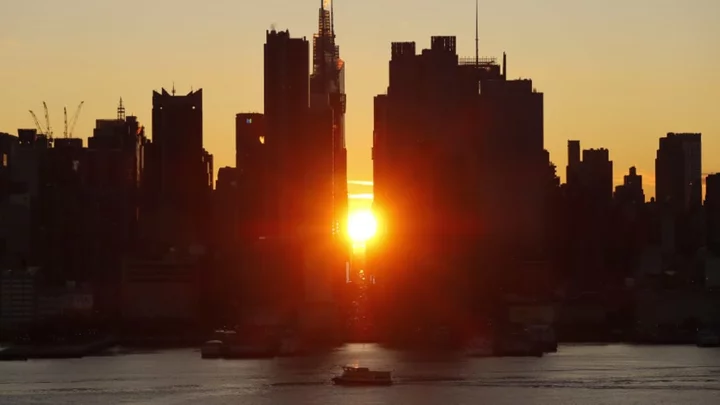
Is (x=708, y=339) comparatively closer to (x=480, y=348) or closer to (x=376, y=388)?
(x=480, y=348)

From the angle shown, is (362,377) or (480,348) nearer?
(362,377)

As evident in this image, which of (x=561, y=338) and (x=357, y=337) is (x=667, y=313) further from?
(x=357, y=337)

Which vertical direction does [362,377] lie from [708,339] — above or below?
above

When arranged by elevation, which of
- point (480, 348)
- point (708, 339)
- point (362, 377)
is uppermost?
point (362, 377)

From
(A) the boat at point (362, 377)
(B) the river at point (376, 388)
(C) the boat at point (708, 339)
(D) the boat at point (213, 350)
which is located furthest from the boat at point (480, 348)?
(A) the boat at point (362, 377)

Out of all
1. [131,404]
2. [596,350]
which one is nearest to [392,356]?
[596,350]

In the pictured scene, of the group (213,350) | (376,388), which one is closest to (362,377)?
(376,388)
